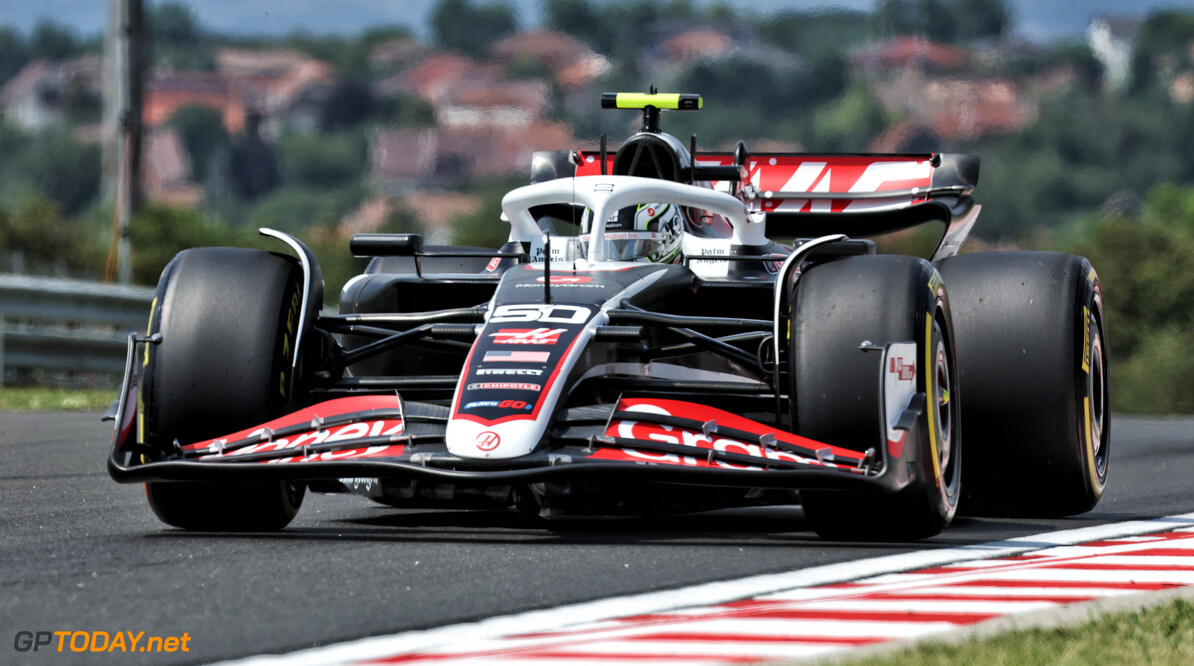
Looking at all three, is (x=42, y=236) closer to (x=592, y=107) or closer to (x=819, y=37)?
(x=592, y=107)

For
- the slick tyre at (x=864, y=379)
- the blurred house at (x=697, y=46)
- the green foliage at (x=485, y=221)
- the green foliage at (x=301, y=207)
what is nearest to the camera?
the slick tyre at (x=864, y=379)

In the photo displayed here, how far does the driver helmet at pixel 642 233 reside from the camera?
777 centimetres

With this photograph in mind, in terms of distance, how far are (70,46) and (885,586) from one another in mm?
99072

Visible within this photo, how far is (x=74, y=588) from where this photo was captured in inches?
196

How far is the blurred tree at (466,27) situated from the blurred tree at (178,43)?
11.9 metres

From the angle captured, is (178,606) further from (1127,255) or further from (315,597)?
(1127,255)

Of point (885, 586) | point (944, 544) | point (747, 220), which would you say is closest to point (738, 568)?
point (885, 586)

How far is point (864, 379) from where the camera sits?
19.8 ft

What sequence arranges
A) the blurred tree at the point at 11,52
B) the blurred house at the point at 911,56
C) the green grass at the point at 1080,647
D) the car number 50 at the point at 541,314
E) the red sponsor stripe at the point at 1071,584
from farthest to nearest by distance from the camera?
the blurred tree at the point at 11,52
the blurred house at the point at 911,56
the car number 50 at the point at 541,314
the red sponsor stripe at the point at 1071,584
the green grass at the point at 1080,647

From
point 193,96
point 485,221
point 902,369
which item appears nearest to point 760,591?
point 902,369

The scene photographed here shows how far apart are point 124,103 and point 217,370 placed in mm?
12554

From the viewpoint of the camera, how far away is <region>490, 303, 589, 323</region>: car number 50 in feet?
21.0

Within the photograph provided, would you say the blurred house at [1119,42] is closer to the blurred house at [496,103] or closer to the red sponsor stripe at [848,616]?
the blurred house at [496,103]

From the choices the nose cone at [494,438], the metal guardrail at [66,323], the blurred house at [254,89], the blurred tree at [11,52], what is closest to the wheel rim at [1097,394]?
the nose cone at [494,438]
